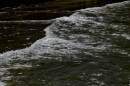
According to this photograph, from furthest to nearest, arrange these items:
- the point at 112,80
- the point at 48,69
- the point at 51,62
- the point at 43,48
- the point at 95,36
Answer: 1. the point at 95,36
2. the point at 43,48
3. the point at 51,62
4. the point at 48,69
5. the point at 112,80

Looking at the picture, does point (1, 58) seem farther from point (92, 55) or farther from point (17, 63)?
point (92, 55)

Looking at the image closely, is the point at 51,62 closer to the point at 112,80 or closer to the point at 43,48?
the point at 43,48

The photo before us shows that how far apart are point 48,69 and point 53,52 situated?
5.63 ft

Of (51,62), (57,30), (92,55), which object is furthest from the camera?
(57,30)

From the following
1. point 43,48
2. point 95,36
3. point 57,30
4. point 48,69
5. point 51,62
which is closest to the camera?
point 48,69

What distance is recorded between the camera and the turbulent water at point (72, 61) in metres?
6.36

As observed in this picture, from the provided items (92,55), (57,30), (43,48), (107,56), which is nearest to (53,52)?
(43,48)

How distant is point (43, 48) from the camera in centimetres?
955

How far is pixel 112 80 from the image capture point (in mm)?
Answer: 6281

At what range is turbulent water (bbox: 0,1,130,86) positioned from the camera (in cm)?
636

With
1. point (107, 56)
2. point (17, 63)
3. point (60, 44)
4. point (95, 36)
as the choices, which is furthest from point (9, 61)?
point (95, 36)

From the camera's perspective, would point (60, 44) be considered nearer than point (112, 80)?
No

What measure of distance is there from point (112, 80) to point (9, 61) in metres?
3.86

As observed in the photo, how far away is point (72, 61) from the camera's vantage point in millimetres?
7879
